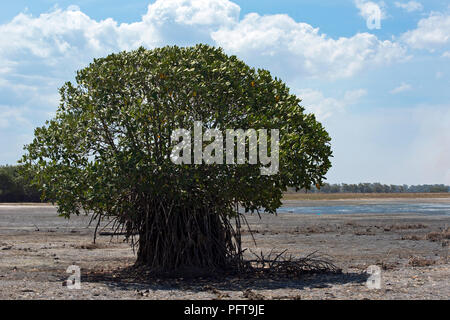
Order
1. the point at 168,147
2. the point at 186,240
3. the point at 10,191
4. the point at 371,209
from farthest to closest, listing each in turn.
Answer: the point at 10,191
the point at 371,209
the point at 186,240
the point at 168,147

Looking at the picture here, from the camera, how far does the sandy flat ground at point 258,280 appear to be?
15.2 metres

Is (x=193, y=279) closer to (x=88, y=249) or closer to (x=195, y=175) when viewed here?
(x=195, y=175)

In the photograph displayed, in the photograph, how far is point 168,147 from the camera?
1709 cm

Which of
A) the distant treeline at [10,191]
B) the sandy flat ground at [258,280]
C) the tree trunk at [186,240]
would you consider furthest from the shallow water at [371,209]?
the tree trunk at [186,240]

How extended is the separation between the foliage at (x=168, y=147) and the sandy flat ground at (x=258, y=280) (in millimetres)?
1974

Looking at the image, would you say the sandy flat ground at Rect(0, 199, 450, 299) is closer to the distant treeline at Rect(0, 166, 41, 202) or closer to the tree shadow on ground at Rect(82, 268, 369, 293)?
the tree shadow on ground at Rect(82, 268, 369, 293)

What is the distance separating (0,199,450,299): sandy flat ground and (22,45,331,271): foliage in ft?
6.48

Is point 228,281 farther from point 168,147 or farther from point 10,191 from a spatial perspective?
point 10,191

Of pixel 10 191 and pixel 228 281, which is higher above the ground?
pixel 10 191

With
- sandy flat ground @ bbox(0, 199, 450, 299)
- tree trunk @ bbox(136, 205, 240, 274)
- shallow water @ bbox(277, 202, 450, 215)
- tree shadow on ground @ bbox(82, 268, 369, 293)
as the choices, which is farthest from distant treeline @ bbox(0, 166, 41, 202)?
tree shadow on ground @ bbox(82, 268, 369, 293)

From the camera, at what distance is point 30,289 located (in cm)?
1592

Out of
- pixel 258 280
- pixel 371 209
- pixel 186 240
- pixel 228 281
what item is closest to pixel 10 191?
pixel 371 209

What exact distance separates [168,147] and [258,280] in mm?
4771

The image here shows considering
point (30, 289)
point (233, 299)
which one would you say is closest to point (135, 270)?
point (30, 289)
